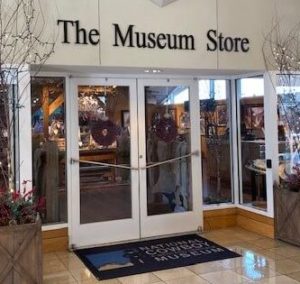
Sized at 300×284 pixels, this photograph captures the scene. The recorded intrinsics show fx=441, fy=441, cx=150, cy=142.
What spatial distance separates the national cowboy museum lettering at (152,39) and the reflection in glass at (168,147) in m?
0.88

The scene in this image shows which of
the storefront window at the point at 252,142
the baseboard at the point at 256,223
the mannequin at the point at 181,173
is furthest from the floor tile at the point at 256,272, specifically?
the mannequin at the point at 181,173

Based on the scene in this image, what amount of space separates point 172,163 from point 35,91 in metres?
Answer: 2.08

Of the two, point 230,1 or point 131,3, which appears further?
point 230,1

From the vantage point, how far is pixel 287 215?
5.45 metres

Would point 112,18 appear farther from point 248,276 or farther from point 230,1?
point 248,276

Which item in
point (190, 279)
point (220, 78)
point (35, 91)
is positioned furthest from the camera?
point (220, 78)

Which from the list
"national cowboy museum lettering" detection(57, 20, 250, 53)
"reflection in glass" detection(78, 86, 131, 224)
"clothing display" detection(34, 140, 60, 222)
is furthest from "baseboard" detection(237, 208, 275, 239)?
"clothing display" detection(34, 140, 60, 222)

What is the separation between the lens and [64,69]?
516 cm

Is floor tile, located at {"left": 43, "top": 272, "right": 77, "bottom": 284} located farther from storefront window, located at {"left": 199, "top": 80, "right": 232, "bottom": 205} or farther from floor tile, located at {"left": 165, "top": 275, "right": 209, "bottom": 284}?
storefront window, located at {"left": 199, "top": 80, "right": 232, "bottom": 205}

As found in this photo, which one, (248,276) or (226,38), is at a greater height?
(226,38)

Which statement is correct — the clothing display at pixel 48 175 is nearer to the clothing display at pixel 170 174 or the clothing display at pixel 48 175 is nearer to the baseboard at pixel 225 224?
the baseboard at pixel 225 224

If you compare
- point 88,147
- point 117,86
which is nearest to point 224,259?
point 88,147

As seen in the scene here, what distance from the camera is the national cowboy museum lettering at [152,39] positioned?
482 centimetres

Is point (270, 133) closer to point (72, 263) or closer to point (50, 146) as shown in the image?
point (50, 146)
